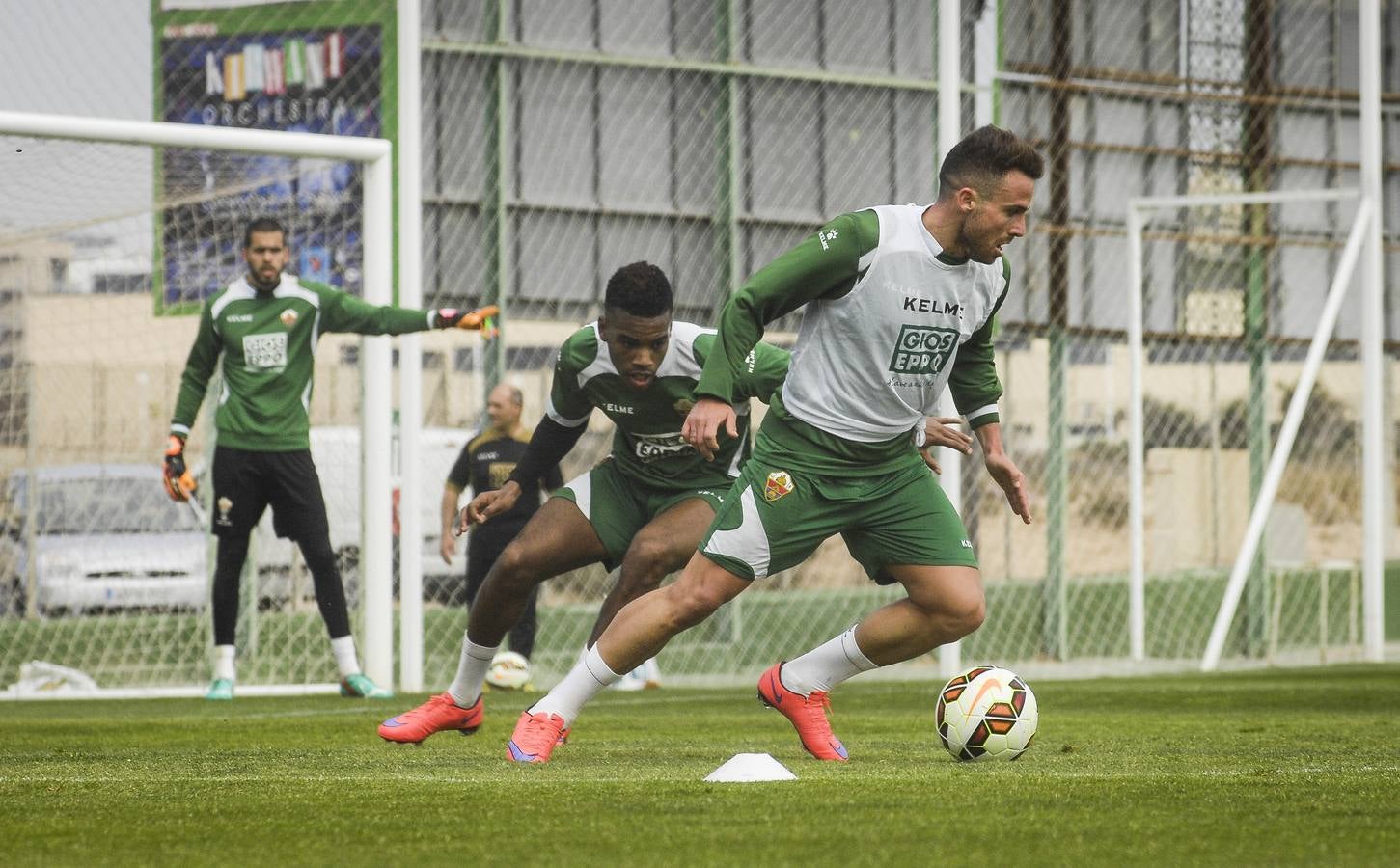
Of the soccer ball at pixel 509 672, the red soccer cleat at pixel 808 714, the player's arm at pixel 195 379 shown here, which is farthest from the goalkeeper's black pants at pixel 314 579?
the red soccer cleat at pixel 808 714

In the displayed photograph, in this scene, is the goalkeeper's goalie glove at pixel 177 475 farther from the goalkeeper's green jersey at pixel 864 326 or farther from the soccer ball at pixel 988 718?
the soccer ball at pixel 988 718

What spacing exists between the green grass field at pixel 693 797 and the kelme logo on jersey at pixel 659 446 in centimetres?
98

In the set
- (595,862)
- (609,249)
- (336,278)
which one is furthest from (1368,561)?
(595,862)

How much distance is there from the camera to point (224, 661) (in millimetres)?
11016

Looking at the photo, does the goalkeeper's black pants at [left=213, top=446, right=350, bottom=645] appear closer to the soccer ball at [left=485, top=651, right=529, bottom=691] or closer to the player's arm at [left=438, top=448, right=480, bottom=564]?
the soccer ball at [left=485, top=651, right=529, bottom=691]

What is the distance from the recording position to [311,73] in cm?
1287

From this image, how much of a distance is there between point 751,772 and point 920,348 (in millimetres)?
1346

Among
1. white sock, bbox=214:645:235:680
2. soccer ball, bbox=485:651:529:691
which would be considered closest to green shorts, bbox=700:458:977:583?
white sock, bbox=214:645:235:680

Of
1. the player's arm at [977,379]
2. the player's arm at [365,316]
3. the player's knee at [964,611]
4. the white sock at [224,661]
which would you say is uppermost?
the player's arm at [365,316]

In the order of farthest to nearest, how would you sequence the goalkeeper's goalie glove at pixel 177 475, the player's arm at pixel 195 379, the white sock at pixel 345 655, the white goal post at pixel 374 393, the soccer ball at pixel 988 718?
the white goal post at pixel 374 393, the white sock at pixel 345 655, the player's arm at pixel 195 379, the goalkeeper's goalie glove at pixel 177 475, the soccer ball at pixel 988 718

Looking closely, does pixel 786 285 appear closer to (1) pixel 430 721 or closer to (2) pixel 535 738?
(2) pixel 535 738

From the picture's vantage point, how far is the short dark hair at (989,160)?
5660mm

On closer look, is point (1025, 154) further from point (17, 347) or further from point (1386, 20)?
point (1386, 20)

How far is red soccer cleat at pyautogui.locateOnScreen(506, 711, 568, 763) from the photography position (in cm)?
583
